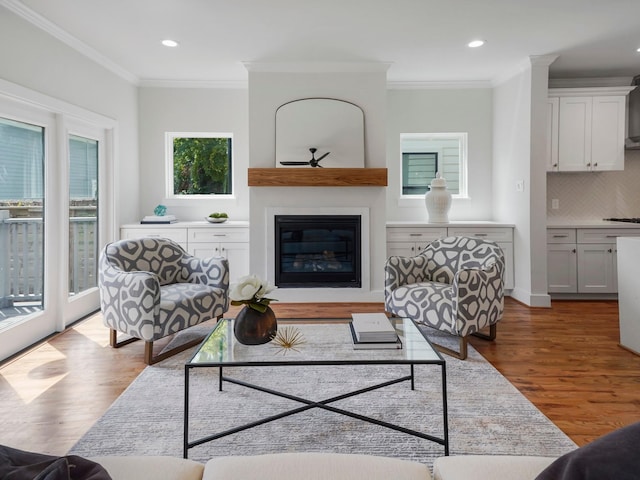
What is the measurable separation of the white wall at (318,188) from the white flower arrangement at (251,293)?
2.44m

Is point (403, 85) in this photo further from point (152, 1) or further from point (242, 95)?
point (152, 1)

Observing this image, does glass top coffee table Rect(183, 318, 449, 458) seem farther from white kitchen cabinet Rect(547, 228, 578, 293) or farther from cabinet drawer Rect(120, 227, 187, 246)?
white kitchen cabinet Rect(547, 228, 578, 293)

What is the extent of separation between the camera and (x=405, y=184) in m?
5.21

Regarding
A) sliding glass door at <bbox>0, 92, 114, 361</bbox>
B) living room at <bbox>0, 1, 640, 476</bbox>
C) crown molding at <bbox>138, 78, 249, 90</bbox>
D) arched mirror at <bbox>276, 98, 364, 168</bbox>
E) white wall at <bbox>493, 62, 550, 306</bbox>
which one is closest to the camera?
sliding glass door at <bbox>0, 92, 114, 361</bbox>

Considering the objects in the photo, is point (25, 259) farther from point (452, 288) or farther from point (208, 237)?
point (452, 288)

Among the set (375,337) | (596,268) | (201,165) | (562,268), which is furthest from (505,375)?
(201,165)

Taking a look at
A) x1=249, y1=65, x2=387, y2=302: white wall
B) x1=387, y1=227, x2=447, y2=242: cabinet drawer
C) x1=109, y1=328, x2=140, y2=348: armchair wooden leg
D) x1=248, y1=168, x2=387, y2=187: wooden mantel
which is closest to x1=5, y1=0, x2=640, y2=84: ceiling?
x1=249, y1=65, x2=387, y2=302: white wall

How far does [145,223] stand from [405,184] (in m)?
3.18

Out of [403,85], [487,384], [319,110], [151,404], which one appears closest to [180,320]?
[151,404]

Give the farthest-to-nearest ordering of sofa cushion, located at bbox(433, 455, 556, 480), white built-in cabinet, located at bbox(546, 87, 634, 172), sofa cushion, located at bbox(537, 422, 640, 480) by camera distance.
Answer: white built-in cabinet, located at bbox(546, 87, 634, 172)
sofa cushion, located at bbox(433, 455, 556, 480)
sofa cushion, located at bbox(537, 422, 640, 480)

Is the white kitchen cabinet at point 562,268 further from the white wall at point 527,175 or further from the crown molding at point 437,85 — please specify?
the crown molding at point 437,85

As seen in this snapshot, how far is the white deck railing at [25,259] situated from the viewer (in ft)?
9.75

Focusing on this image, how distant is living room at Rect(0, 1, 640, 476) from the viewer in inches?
142

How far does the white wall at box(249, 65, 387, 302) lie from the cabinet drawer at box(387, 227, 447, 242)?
0.23m
